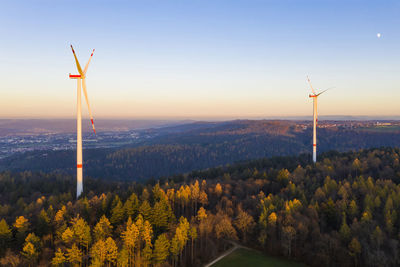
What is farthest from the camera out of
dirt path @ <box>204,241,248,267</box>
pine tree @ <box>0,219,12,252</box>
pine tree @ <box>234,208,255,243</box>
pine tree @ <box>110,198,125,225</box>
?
pine tree @ <box>110,198,125,225</box>

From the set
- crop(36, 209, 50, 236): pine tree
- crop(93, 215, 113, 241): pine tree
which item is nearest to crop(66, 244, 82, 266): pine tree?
crop(93, 215, 113, 241): pine tree

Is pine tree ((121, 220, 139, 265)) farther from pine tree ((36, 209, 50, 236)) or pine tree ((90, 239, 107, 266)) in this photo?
pine tree ((36, 209, 50, 236))

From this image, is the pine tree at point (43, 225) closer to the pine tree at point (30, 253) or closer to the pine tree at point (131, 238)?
the pine tree at point (30, 253)

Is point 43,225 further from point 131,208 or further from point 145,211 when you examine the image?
point 145,211

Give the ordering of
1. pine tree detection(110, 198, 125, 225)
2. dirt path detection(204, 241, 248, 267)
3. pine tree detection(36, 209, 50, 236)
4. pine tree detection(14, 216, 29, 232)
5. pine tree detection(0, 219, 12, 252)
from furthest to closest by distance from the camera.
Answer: pine tree detection(110, 198, 125, 225), pine tree detection(36, 209, 50, 236), pine tree detection(14, 216, 29, 232), pine tree detection(0, 219, 12, 252), dirt path detection(204, 241, 248, 267)

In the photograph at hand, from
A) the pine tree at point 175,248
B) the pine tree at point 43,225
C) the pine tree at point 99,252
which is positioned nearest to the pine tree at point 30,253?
the pine tree at point 99,252

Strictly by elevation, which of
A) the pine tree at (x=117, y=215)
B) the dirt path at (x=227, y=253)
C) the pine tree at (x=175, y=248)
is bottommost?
the dirt path at (x=227, y=253)

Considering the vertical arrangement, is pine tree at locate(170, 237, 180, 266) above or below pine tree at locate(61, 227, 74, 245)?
below

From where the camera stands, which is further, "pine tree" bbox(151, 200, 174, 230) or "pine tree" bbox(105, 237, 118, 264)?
"pine tree" bbox(151, 200, 174, 230)

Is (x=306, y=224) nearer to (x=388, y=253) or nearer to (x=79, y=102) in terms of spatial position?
(x=388, y=253)

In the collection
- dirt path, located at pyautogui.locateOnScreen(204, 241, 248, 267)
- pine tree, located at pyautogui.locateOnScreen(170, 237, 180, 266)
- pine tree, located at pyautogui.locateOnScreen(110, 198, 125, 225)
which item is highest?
pine tree, located at pyautogui.locateOnScreen(110, 198, 125, 225)

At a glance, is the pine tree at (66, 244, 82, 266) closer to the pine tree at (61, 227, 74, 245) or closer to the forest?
the forest

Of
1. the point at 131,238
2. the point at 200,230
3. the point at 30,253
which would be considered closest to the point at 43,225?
the point at 30,253
